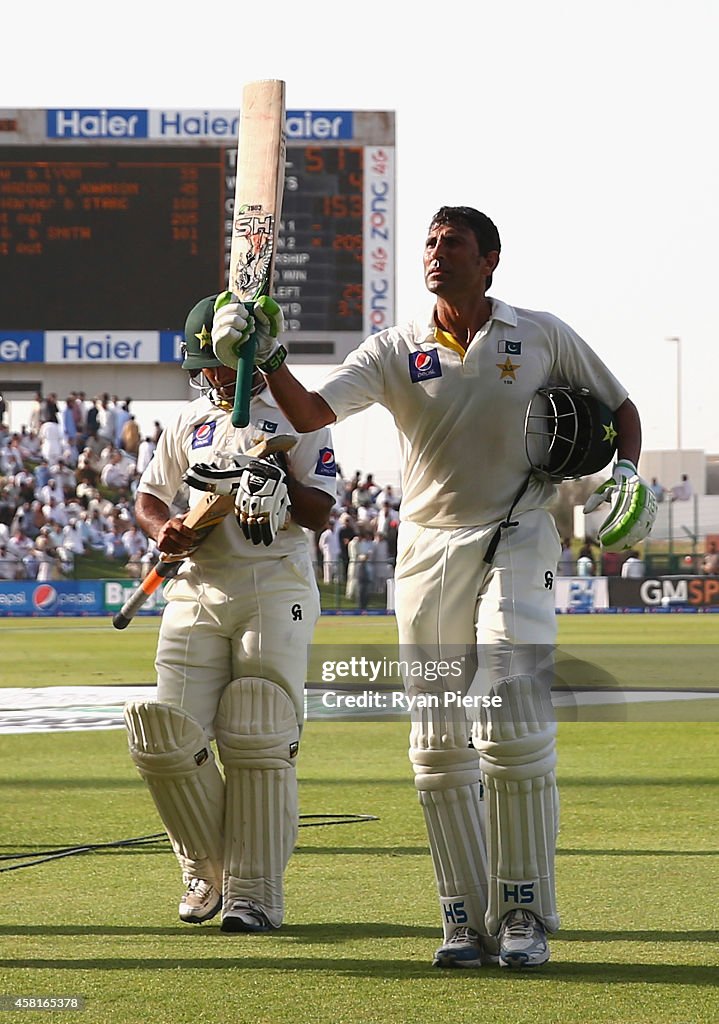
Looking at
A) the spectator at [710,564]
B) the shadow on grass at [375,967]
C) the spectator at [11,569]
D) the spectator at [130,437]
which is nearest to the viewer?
the shadow on grass at [375,967]

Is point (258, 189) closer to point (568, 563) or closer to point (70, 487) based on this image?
point (70, 487)

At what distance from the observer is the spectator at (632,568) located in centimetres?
2819

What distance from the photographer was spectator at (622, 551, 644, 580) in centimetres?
2819

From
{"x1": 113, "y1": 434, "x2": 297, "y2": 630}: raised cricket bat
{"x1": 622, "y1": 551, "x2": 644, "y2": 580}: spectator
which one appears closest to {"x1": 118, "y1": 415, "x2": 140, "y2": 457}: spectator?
{"x1": 622, "y1": 551, "x2": 644, "y2": 580}: spectator

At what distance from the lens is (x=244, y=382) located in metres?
4.00

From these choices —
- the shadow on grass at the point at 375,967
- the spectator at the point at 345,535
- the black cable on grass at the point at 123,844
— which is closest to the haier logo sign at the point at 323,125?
the spectator at the point at 345,535

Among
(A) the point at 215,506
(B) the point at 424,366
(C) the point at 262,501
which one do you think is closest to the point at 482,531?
(B) the point at 424,366

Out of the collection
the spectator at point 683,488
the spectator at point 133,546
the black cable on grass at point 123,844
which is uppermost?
the spectator at point 683,488

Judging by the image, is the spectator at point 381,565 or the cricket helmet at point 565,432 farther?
the spectator at point 381,565

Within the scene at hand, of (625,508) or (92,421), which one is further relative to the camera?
(92,421)

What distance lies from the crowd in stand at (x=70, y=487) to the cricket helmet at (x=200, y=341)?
21.1 metres

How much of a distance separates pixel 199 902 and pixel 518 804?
114 cm

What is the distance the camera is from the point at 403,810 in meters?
6.91

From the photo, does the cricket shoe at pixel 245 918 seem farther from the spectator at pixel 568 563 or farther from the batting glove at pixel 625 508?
the spectator at pixel 568 563
